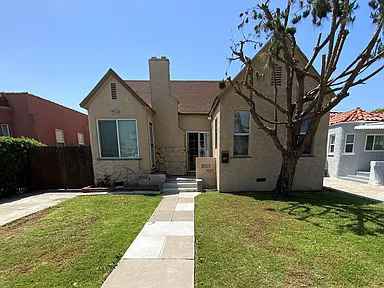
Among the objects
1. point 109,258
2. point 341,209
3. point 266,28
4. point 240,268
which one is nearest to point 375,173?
point 341,209

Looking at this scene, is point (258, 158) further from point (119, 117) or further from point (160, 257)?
point (119, 117)

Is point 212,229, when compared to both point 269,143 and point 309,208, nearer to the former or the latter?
point 309,208

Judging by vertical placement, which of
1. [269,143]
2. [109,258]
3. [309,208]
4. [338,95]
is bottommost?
[309,208]

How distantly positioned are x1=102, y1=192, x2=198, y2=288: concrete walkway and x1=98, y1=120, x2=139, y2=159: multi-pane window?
5532 millimetres

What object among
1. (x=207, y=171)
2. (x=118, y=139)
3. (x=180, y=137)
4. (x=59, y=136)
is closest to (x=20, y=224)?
(x=118, y=139)

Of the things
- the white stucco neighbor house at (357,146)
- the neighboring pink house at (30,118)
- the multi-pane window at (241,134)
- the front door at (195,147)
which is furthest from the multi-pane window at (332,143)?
the neighboring pink house at (30,118)

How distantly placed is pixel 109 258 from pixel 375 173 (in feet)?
48.5

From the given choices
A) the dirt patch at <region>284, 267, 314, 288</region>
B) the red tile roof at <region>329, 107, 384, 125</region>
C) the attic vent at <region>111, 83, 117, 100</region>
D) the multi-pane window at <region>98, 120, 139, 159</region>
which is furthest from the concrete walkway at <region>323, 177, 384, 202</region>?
the attic vent at <region>111, 83, 117, 100</region>

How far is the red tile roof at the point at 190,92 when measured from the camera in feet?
44.9

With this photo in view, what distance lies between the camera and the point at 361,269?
371 centimetres

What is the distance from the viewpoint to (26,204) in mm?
8469

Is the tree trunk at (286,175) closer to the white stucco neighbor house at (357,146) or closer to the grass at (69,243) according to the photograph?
the grass at (69,243)

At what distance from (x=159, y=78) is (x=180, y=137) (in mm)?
3957

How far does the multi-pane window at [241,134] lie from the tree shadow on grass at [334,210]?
2112 millimetres
